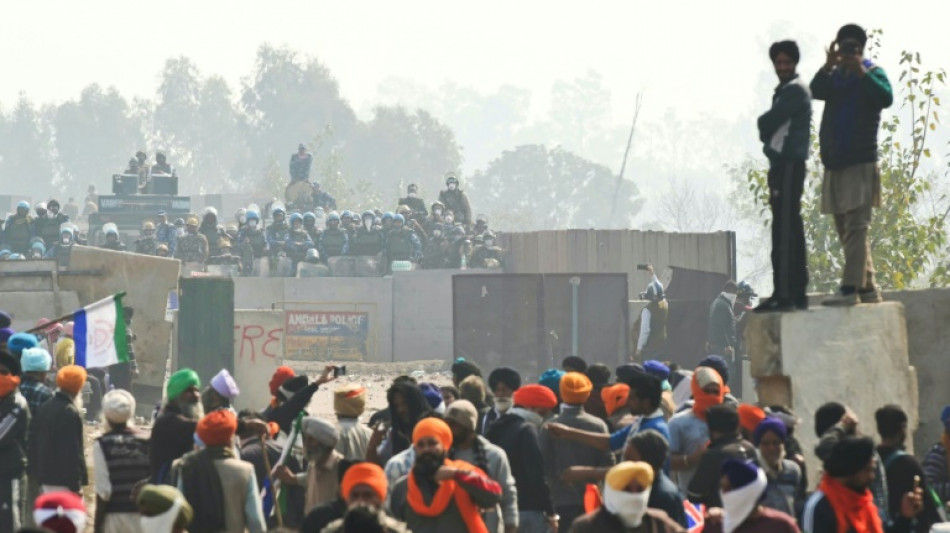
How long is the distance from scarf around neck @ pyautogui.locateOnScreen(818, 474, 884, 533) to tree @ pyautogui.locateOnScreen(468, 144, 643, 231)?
121232mm

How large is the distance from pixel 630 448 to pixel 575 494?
239 cm

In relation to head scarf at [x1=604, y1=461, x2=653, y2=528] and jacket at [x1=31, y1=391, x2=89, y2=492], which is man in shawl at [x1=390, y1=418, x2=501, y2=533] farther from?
jacket at [x1=31, y1=391, x2=89, y2=492]

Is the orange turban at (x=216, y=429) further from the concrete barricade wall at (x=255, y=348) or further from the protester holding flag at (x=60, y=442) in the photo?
the concrete barricade wall at (x=255, y=348)

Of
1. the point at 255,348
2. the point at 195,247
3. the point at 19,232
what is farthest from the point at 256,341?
the point at 19,232

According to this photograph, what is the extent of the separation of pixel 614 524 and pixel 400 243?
27959 mm

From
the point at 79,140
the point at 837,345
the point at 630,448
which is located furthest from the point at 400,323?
the point at 79,140

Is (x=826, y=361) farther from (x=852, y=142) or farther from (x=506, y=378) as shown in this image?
(x=506, y=378)

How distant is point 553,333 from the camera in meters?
27.8

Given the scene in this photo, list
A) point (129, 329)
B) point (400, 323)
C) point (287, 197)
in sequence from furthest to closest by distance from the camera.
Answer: point (287, 197) → point (400, 323) → point (129, 329)

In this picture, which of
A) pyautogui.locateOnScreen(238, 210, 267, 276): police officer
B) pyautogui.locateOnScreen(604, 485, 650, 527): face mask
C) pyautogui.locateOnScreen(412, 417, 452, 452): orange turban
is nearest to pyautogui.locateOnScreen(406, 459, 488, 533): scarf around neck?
pyautogui.locateOnScreen(412, 417, 452, 452): orange turban

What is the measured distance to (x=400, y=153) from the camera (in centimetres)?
12875

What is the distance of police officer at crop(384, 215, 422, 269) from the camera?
1393 inches

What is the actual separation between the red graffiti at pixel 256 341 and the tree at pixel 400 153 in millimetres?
102800

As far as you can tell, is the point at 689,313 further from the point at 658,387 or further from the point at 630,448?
the point at 630,448
